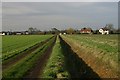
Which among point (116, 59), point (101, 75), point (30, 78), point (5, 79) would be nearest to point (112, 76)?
point (101, 75)

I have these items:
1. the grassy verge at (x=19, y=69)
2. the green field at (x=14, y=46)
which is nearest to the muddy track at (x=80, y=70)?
the grassy verge at (x=19, y=69)

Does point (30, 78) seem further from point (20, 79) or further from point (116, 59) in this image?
point (116, 59)

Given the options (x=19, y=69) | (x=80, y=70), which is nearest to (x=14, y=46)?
(x=19, y=69)

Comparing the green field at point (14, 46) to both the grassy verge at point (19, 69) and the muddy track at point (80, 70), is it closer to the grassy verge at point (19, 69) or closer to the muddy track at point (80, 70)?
the grassy verge at point (19, 69)

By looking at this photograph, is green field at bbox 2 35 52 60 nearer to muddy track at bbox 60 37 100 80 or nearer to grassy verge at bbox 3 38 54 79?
grassy verge at bbox 3 38 54 79

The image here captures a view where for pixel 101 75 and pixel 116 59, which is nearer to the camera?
pixel 101 75

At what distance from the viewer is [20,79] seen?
16766 mm

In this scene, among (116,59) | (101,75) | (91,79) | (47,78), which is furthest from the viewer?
(116,59)

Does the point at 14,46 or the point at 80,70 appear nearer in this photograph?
the point at 80,70

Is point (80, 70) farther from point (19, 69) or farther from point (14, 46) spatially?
point (14, 46)

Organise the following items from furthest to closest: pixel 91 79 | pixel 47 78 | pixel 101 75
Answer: pixel 101 75
pixel 91 79
pixel 47 78

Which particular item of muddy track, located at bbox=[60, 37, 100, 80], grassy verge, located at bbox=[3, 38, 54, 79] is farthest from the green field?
muddy track, located at bbox=[60, 37, 100, 80]

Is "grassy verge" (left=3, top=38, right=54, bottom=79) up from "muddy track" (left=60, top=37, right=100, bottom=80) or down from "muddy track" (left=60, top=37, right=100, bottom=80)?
up

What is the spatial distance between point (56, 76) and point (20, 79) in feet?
7.86
